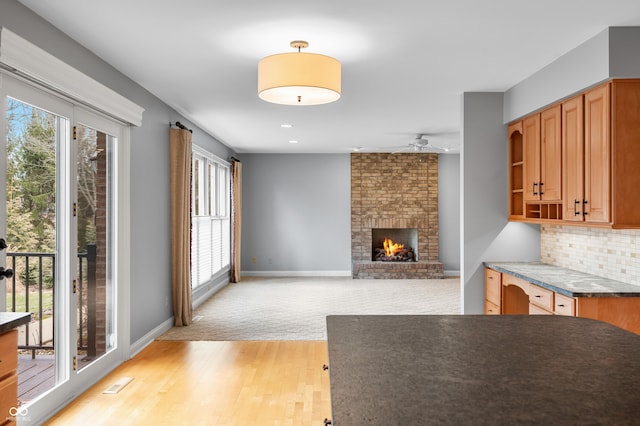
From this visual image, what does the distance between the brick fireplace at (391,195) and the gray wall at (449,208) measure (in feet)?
0.51

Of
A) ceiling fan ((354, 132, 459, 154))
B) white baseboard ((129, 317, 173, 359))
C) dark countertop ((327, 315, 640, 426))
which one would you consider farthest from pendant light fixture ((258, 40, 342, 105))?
ceiling fan ((354, 132, 459, 154))

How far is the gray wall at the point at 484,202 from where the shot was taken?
15.7ft

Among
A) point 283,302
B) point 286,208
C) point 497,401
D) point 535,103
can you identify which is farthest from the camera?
point 286,208

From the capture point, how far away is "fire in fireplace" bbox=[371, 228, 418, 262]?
10.1 meters

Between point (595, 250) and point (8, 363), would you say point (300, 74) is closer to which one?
point (8, 363)

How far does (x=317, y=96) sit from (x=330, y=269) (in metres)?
7.07

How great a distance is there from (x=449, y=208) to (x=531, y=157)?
5784 millimetres

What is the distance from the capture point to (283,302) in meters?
7.26

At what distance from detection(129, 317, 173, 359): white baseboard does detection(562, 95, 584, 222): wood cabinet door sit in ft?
13.0

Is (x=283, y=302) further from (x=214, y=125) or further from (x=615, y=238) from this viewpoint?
(x=615, y=238)

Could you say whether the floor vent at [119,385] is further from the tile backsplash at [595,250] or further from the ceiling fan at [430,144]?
the ceiling fan at [430,144]

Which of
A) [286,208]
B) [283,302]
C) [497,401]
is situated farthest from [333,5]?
[286,208]

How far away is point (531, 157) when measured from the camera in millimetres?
4387

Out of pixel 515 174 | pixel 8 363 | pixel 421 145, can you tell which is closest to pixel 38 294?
pixel 8 363
